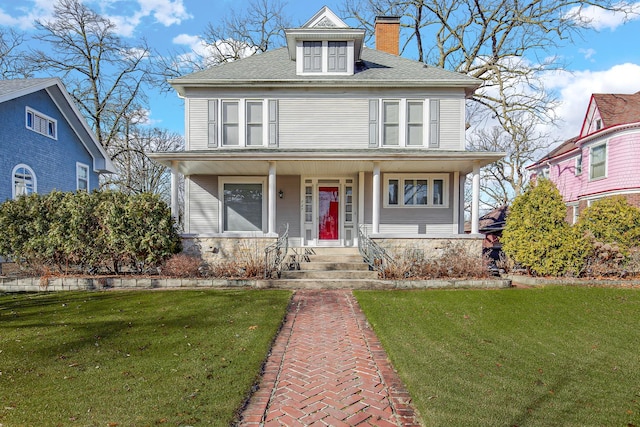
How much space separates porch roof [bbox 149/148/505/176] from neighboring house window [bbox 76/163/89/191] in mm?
7940

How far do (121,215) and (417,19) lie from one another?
64.5ft

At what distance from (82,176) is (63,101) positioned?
342cm

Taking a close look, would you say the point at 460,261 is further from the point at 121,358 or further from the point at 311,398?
the point at 121,358

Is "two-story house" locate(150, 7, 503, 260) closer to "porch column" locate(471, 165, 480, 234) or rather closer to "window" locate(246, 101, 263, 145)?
"window" locate(246, 101, 263, 145)

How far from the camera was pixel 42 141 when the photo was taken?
44.4 feet

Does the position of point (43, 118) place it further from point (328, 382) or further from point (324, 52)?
point (328, 382)

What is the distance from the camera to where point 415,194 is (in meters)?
11.8

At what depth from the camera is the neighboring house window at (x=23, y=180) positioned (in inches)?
480

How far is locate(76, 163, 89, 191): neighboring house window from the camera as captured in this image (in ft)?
50.8

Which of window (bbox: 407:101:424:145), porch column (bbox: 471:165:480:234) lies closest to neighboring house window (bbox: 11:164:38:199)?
window (bbox: 407:101:424:145)

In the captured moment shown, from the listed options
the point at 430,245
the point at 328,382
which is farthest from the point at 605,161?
the point at 328,382

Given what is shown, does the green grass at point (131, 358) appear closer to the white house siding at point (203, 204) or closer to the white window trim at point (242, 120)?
the white house siding at point (203, 204)

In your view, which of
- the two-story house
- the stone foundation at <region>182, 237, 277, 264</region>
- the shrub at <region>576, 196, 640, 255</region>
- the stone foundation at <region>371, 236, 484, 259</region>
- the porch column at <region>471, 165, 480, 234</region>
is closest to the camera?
the shrub at <region>576, 196, 640, 255</region>

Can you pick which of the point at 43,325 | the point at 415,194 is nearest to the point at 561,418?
the point at 43,325
